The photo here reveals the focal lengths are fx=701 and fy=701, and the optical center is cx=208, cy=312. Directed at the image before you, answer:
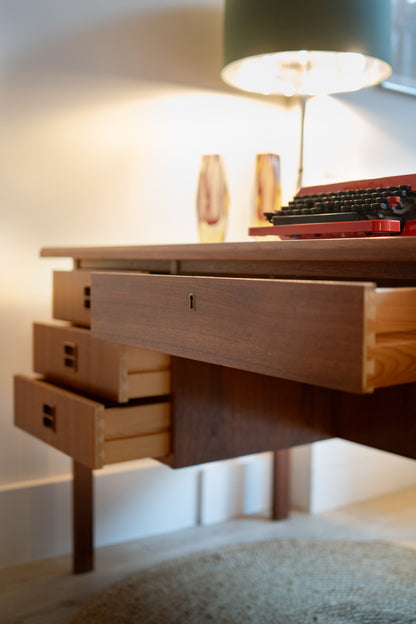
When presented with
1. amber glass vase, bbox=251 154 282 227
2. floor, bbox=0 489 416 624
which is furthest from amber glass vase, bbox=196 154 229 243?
floor, bbox=0 489 416 624

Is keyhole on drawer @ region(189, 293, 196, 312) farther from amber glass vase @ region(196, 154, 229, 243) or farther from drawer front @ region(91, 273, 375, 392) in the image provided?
amber glass vase @ region(196, 154, 229, 243)

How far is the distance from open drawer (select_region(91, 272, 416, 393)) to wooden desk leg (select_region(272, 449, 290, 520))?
110cm

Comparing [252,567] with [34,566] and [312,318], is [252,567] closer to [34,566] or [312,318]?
[34,566]

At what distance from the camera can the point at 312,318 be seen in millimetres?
782

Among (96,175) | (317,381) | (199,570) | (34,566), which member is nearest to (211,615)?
(199,570)

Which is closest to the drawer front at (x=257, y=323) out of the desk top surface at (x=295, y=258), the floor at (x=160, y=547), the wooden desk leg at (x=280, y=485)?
the desk top surface at (x=295, y=258)

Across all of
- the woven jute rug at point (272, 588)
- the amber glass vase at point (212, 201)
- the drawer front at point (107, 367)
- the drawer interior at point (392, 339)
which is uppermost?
the amber glass vase at point (212, 201)

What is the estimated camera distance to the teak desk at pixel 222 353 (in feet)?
2.55

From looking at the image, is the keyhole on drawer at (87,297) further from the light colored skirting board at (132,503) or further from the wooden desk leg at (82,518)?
the light colored skirting board at (132,503)

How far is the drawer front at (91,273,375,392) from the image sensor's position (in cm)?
74

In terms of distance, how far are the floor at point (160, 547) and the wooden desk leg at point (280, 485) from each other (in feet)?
0.10

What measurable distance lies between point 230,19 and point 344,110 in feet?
1.32

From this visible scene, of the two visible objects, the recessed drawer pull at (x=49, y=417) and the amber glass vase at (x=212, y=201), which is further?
the amber glass vase at (x=212, y=201)

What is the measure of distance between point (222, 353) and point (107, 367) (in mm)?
420
